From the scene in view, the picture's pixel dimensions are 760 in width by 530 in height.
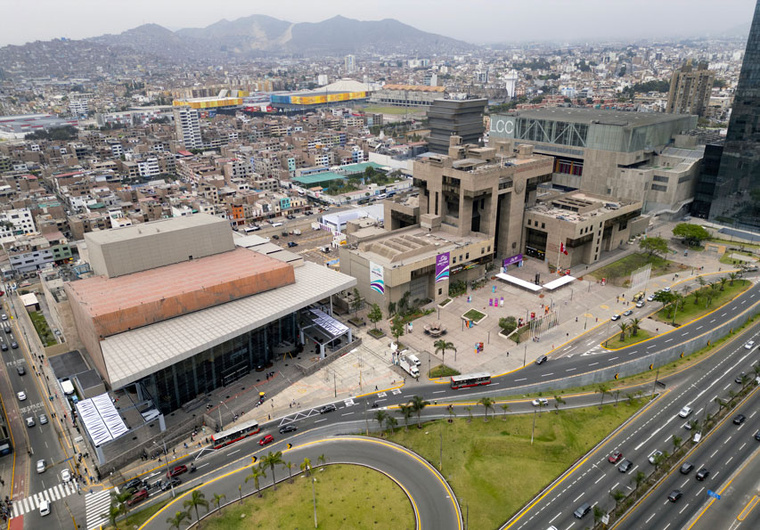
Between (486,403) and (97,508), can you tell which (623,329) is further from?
(97,508)

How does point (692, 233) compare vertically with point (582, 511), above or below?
above

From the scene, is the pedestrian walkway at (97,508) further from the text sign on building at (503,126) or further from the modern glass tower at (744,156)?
the modern glass tower at (744,156)

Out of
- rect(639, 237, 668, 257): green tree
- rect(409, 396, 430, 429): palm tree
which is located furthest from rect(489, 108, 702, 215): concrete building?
rect(409, 396, 430, 429): palm tree

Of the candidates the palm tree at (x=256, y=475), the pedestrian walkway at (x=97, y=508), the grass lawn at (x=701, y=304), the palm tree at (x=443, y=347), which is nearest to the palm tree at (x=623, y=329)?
the grass lawn at (x=701, y=304)

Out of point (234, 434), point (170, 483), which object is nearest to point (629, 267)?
point (234, 434)

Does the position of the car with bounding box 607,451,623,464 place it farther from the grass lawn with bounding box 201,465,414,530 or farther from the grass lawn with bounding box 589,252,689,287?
the grass lawn with bounding box 589,252,689,287
